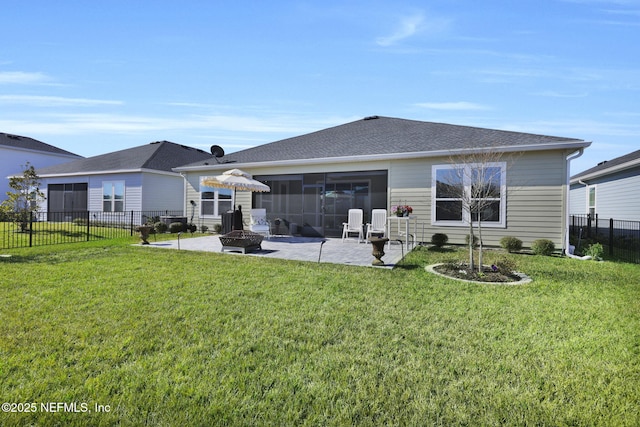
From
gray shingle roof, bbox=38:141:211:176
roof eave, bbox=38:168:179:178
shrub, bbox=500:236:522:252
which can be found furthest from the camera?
gray shingle roof, bbox=38:141:211:176

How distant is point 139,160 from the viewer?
61.9 feet

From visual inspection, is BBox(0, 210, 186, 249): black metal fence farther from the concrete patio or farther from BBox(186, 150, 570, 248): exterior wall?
BBox(186, 150, 570, 248): exterior wall

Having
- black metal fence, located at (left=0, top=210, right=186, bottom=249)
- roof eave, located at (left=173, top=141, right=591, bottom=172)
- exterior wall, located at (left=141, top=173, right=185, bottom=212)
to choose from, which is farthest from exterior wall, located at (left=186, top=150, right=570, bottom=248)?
exterior wall, located at (left=141, top=173, right=185, bottom=212)

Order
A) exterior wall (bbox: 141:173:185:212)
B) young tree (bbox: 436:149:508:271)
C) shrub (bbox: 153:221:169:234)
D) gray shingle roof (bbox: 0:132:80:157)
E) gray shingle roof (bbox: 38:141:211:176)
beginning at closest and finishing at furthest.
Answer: young tree (bbox: 436:149:508:271) → shrub (bbox: 153:221:169:234) → exterior wall (bbox: 141:173:185:212) → gray shingle roof (bbox: 38:141:211:176) → gray shingle roof (bbox: 0:132:80:157)

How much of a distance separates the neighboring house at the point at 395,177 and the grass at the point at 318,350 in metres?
4.25

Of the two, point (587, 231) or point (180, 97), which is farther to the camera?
point (587, 231)

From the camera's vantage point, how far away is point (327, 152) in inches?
494

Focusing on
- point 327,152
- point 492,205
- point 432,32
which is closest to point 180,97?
point 327,152

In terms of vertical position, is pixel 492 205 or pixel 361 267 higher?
pixel 492 205

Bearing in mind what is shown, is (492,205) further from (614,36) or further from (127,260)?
(127,260)

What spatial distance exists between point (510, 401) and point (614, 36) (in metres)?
9.69

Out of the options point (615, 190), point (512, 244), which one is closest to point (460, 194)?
point (512, 244)

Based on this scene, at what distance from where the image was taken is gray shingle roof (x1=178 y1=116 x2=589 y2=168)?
1001 cm

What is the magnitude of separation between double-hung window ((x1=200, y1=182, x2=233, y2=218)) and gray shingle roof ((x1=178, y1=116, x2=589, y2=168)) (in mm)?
1574
